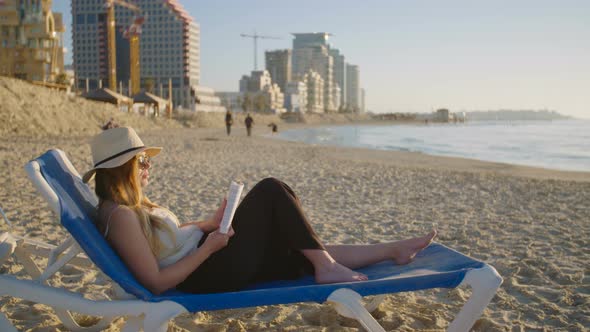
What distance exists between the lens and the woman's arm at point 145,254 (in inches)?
82.1

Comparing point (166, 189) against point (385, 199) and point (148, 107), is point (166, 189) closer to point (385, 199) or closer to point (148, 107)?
point (385, 199)

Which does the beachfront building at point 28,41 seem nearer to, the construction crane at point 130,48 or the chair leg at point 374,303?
the construction crane at point 130,48

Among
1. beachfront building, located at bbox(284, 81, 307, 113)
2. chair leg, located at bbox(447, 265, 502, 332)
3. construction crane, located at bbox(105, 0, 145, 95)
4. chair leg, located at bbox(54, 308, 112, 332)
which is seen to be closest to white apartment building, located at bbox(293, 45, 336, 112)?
beachfront building, located at bbox(284, 81, 307, 113)

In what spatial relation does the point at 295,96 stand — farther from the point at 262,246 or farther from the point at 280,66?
the point at 262,246

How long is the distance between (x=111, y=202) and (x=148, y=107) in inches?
1808

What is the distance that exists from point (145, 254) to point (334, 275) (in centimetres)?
79

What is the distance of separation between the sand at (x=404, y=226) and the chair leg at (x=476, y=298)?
660 millimetres

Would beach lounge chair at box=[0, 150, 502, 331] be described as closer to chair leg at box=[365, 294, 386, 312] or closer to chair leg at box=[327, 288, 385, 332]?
chair leg at box=[327, 288, 385, 332]

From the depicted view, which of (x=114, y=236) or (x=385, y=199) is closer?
(x=114, y=236)

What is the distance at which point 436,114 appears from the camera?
144 metres

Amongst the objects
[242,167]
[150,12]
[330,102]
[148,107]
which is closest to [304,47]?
[330,102]

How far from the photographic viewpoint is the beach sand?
2.87 m

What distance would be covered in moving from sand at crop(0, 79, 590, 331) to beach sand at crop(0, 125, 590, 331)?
0.01m

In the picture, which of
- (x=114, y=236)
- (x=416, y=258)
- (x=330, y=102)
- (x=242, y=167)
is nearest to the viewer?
(x=114, y=236)
